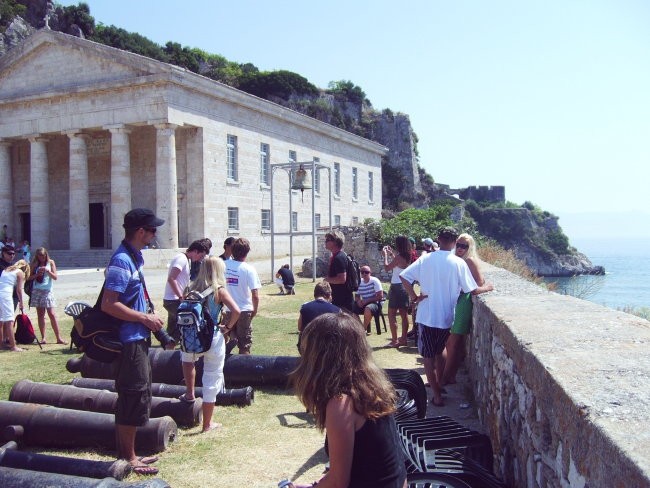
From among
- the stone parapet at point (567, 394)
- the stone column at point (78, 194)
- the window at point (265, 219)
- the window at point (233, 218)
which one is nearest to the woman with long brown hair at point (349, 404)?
the stone parapet at point (567, 394)

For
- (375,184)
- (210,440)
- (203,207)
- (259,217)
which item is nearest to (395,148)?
(375,184)

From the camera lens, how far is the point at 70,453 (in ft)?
16.4

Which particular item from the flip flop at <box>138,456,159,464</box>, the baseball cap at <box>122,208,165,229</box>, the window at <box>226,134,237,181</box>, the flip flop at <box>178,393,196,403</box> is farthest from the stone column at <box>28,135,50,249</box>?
the baseball cap at <box>122,208,165,229</box>

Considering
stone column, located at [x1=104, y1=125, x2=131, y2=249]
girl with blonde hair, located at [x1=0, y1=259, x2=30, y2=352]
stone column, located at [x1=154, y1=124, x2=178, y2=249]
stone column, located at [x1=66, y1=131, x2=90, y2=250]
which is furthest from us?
stone column, located at [x1=66, y1=131, x2=90, y2=250]

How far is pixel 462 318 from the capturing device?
6402 mm

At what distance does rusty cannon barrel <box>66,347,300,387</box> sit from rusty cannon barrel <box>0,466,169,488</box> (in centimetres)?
323

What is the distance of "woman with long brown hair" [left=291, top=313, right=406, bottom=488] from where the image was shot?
2.27 meters

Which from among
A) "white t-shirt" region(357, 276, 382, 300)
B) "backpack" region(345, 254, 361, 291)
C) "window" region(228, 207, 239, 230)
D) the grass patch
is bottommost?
the grass patch

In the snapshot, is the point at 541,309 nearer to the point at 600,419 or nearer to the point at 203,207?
the point at 600,419

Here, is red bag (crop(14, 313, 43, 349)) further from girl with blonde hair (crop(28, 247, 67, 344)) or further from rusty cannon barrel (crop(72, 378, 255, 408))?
rusty cannon barrel (crop(72, 378, 255, 408))

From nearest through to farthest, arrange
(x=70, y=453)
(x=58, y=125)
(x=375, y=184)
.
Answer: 1. (x=70, y=453)
2. (x=58, y=125)
3. (x=375, y=184)

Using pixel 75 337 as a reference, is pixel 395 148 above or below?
above

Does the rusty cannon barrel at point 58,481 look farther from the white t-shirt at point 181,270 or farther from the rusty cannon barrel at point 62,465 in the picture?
the white t-shirt at point 181,270

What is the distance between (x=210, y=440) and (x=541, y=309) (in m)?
3.16
